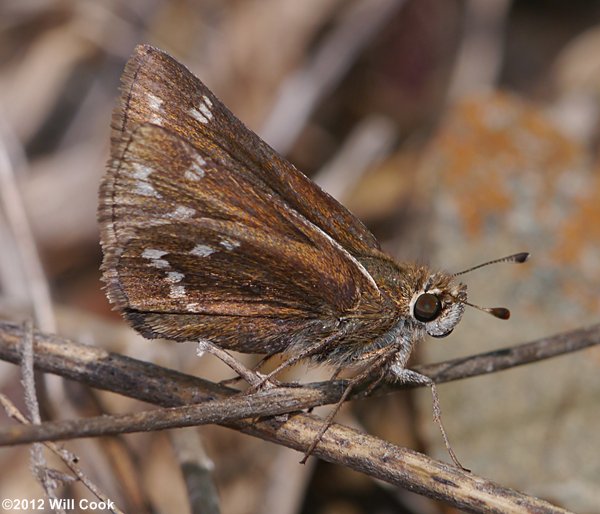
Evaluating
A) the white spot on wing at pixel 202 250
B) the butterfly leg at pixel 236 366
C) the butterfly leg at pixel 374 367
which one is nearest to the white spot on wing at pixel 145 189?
the white spot on wing at pixel 202 250

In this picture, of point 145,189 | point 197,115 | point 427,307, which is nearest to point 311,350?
point 427,307

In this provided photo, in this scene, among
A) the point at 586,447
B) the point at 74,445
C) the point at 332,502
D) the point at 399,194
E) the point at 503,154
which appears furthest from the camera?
the point at 399,194

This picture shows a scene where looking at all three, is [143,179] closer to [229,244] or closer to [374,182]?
[229,244]

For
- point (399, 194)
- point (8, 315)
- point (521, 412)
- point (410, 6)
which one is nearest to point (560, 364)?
point (521, 412)

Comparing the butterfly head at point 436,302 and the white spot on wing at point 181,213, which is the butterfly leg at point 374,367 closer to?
the butterfly head at point 436,302

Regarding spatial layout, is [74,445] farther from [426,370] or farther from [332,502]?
[426,370]
